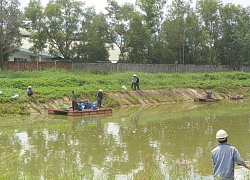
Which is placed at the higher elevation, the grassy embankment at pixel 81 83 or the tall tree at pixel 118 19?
the tall tree at pixel 118 19

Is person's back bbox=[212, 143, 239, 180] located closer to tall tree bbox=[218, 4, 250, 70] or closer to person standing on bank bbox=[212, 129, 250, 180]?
person standing on bank bbox=[212, 129, 250, 180]

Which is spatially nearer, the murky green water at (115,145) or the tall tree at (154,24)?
the murky green water at (115,145)

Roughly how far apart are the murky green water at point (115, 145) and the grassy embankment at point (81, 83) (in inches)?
106

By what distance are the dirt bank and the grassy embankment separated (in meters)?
0.18

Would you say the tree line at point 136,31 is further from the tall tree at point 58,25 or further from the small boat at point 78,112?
the small boat at point 78,112

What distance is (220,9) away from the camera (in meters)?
57.7

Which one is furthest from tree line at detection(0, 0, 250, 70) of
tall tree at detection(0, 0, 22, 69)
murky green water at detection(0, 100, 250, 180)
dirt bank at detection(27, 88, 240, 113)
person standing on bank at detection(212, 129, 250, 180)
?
person standing on bank at detection(212, 129, 250, 180)

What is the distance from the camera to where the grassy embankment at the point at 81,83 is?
2624 cm

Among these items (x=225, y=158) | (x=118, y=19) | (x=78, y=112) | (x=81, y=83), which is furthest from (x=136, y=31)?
(x=225, y=158)

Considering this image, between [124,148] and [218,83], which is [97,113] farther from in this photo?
[218,83]

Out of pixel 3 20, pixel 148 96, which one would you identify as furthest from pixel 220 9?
pixel 3 20

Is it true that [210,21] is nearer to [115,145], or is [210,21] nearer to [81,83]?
[81,83]

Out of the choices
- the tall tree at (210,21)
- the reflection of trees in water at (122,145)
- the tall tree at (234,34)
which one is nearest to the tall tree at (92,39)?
the tall tree at (210,21)

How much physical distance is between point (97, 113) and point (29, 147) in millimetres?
11207
